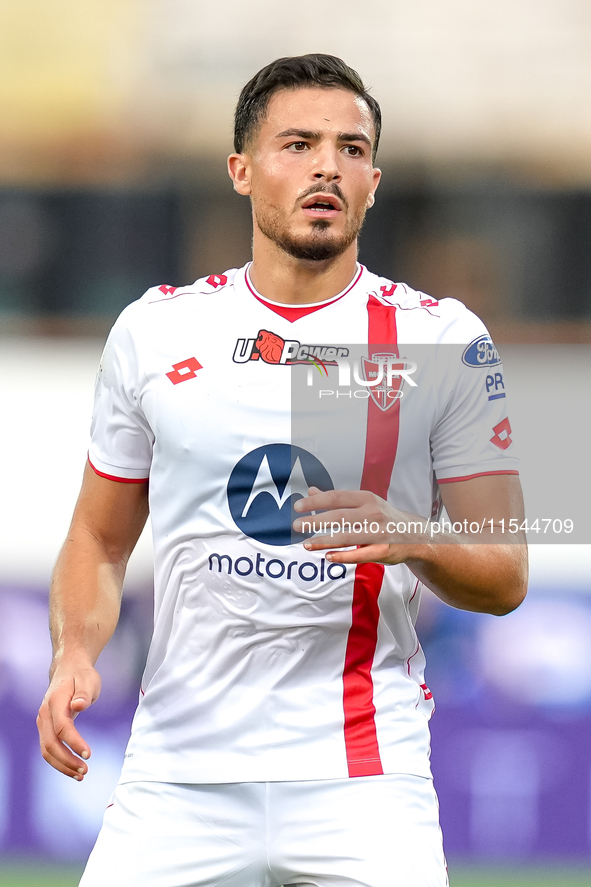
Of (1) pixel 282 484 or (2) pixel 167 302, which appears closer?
(1) pixel 282 484

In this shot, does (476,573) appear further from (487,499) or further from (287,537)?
(287,537)

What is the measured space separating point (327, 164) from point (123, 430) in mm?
656

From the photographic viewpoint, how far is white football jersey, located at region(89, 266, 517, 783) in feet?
6.14

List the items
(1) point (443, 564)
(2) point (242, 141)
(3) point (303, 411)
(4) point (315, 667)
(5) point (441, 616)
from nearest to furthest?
(1) point (443, 564) < (4) point (315, 667) < (3) point (303, 411) < (2) point (242, 141) < (5) point (441, 616)

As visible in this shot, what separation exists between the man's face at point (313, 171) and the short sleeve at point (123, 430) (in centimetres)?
39

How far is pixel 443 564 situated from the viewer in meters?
1.77

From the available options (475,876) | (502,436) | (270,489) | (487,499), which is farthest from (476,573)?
(475,876)

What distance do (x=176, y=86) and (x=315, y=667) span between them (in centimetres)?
407

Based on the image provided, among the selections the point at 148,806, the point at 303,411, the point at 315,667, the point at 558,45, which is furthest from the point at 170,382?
the point at 558,45

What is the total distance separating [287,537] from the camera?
194 cm

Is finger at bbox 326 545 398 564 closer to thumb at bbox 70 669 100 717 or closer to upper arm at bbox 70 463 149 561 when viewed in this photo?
thumb at bbox 70 669 100 717

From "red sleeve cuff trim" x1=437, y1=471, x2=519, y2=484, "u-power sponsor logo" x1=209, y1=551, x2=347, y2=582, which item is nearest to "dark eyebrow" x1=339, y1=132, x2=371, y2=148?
"red sleeve cuff trim" x1=437, y1=471, x2=519, y2=484

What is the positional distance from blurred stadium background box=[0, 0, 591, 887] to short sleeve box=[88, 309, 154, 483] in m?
1.75

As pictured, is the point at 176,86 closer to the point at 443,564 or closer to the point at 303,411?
the point at 303,411
